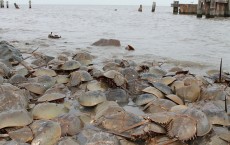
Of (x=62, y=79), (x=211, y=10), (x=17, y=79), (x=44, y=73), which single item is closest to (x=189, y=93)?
(x=62, y=79)

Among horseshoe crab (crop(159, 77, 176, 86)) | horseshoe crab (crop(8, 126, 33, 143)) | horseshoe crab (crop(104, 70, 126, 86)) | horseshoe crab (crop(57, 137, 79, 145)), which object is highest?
horseshoe crab (crop(104, 70, 126, 86))

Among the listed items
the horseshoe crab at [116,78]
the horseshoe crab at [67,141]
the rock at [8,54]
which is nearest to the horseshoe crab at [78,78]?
the horseshoe crab at [116,78]

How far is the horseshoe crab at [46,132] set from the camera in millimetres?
3318

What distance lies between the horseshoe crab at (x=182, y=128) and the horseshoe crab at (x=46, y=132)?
1.34 metres

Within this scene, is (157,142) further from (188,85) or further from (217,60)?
(217,60)

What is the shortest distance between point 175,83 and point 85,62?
10.1ft

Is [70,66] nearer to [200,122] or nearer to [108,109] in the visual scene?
[108,109]

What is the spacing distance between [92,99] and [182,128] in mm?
1606

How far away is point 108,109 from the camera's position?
393 cm

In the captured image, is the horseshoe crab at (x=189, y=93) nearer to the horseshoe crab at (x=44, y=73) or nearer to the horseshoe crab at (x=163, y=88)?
the horseshoe crab at (x=163, y=88)

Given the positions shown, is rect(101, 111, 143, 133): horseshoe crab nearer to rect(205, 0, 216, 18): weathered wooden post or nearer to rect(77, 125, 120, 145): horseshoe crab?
rect(77, 125, 120, 145): horseshoe crab

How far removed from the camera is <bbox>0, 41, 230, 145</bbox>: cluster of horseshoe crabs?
342 centimetres

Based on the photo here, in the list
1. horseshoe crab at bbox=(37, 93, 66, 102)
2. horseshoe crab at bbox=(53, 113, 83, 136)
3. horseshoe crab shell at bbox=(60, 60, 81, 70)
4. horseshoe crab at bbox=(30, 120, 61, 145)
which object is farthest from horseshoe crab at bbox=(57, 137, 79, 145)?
horseshoe crab shell at bbox=(60, 60, 81, 70)

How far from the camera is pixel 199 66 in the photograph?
8242mm
